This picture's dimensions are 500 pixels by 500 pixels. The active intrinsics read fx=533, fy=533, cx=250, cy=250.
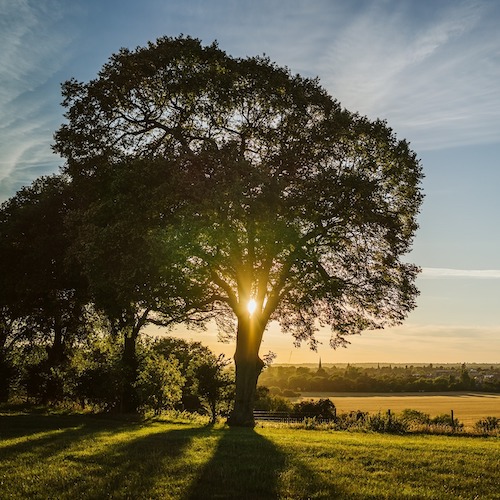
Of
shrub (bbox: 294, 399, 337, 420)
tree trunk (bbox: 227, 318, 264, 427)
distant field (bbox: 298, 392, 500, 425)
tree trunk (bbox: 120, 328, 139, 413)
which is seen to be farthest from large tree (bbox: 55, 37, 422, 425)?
distant field (bbox: 298, 392, 500, 425)

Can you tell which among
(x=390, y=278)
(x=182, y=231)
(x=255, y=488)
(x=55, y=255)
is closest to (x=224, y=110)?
(x=182, y=231)

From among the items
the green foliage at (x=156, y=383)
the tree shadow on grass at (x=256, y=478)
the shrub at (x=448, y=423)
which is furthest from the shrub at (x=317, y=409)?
the tree shadow on grass at (x=256, y=478)

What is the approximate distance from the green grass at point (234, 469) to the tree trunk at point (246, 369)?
931 centimetres

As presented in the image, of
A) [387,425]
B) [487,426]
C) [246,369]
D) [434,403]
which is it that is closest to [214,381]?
[246,369]

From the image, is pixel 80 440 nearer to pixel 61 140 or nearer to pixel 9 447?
pixel 9 447

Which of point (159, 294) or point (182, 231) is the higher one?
point (182, 231)

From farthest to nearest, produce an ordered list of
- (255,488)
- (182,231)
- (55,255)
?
(55,255) → (182,231) → (255,488)

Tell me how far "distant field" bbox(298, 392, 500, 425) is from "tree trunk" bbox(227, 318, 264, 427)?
3964 centimetres

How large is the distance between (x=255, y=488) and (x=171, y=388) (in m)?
25.4

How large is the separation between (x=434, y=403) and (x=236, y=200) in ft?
236

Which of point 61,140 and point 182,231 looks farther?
point 61,140

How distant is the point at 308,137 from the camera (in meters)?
26.9

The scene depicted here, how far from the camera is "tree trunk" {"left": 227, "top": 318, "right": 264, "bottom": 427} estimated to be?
1105 inches

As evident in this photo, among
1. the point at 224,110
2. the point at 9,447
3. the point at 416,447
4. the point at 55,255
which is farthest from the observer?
the point at 55,255
